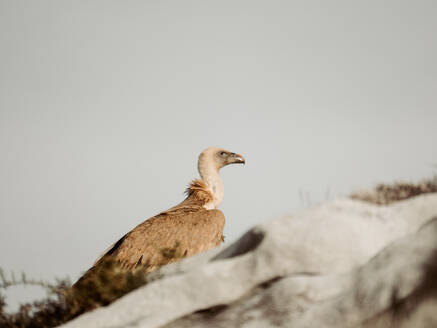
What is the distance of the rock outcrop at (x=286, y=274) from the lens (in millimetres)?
4129

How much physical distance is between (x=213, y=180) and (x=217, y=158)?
109cm

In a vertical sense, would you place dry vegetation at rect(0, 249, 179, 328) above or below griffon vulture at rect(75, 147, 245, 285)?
below

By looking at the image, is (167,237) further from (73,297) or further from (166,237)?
(73,297)

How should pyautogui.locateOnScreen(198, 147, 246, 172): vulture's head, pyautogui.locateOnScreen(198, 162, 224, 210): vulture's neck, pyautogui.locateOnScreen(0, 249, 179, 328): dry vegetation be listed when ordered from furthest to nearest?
pyautogui.locateOnScreen(198, 147, 246, 172): vulture's head
pyautogui.locateOnScreen(198, 162, 224, 210): vulture's neck
pyautogui.locateOnScreen(0, 249, 179, 328): dry vegetation

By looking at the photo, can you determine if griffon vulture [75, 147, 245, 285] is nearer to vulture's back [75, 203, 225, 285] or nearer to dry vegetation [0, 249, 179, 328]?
vulture's back [75, 203, 225, 285]

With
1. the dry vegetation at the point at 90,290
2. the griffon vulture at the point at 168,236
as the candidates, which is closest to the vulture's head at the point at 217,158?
the griffon vulture at the point at 168,236

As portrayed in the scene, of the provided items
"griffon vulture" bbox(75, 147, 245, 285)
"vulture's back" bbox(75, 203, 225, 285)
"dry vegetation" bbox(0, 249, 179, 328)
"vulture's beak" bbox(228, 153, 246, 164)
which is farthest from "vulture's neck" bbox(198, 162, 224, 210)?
"dry vegetation" bbox(0, 249, 179, 328)

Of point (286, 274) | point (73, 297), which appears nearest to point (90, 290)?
point (73, 297)

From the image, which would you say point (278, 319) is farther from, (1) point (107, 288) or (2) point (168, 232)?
(2) point (168, 232)

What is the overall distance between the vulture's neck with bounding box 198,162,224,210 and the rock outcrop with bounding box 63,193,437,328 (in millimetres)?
6872

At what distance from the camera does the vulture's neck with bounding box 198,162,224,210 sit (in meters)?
11.9

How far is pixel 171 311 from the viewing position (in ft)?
14.7

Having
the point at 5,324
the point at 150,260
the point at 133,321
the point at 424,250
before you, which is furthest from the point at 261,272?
the point at 150,260

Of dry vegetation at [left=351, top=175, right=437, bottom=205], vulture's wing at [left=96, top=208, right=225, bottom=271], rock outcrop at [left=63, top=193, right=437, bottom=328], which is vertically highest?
vulture's wing at [left=96, top=208, right=225, bottom=271]
